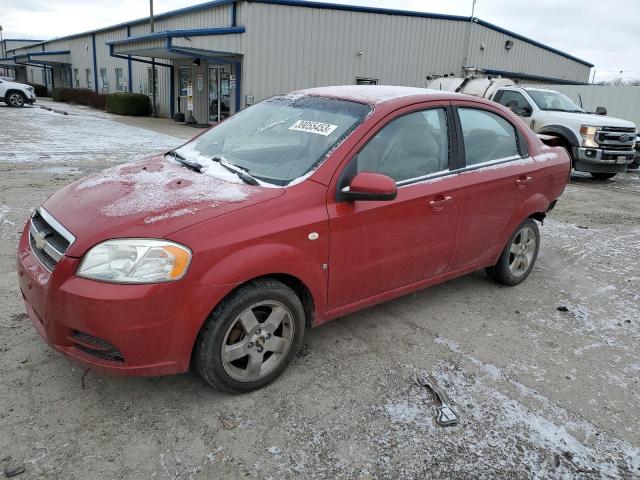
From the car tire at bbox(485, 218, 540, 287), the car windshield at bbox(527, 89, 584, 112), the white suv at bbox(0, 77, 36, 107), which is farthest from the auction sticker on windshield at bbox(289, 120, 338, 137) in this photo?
the white suv at bbox(0, 77, 36, 107)

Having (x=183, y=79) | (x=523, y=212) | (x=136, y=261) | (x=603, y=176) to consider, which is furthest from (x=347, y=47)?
(x=136, y=261)

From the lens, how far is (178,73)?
2420 centimetres

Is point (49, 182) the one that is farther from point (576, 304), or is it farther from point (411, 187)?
point (576, 304)

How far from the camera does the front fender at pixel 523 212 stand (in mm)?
4312

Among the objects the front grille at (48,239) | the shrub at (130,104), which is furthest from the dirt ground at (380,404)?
the shrub at (130,104)

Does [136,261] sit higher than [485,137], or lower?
lower

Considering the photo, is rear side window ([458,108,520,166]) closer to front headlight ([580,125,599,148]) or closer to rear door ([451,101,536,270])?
rear door ([451,101,536,270])

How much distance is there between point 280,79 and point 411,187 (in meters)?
16.1

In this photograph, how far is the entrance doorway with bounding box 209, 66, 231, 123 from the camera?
20125 millimetres

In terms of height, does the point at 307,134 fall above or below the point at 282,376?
above

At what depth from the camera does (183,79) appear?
2391cm

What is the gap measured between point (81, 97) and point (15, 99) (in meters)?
7.55

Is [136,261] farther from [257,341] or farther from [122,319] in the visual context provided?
[257,341]

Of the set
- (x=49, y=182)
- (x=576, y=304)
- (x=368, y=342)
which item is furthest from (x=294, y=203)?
(x=49, y=182)
